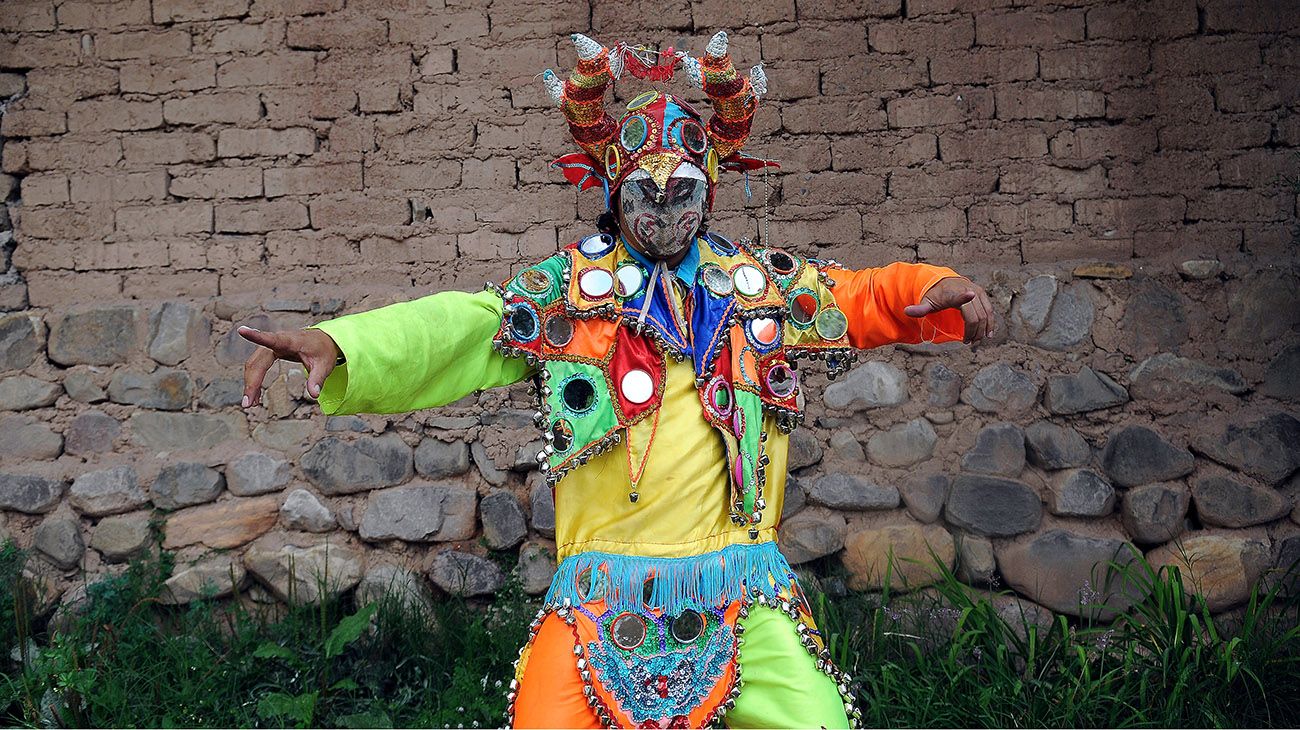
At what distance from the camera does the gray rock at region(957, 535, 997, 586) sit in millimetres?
4266

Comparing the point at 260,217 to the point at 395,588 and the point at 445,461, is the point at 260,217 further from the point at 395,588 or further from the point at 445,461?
the point at 395,588

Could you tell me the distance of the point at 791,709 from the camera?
8.36 feet

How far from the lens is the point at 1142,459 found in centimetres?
430

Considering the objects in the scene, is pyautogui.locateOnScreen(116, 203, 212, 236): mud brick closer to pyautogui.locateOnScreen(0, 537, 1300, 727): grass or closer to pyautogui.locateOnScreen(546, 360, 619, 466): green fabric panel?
pyautogui.locateOnScreen(0, 537, 1300, 727): grass

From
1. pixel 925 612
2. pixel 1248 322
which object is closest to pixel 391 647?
pixel 925 612

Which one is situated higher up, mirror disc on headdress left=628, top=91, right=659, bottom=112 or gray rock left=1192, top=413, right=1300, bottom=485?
mirror disc on headdress left=628, top=91, right=659, bottom=112

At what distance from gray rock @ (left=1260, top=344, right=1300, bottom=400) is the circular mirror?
9.77ft

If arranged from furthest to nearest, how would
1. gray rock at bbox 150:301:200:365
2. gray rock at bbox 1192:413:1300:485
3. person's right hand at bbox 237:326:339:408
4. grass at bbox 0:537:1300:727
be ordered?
gray rock at bbox 150:301:200:365, gray rock at bbox 1192:413:1300:485, grass at bbox 0:537:1300:727, person's right hand at bbox 237:326:339:408

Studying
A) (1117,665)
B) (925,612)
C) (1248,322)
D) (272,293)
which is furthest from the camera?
(272,293)

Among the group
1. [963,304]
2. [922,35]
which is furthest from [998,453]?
[963,304]

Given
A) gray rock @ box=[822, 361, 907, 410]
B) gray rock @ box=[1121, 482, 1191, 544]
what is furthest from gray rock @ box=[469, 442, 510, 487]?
gray rock @ box=[1121, 482, 1191, 544]

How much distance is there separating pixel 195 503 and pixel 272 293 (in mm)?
A: 923

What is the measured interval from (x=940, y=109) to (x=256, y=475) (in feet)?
10.5

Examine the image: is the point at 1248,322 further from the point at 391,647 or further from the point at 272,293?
the point at 272,293
